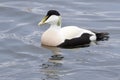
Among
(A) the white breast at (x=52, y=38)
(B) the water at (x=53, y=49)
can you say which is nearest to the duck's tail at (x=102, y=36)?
(B) the water at (x=53, y=49)

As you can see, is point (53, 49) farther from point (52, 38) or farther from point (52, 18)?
point (52, 18)

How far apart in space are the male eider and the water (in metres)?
0.33

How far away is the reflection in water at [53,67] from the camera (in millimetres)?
13578

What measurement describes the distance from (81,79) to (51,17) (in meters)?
3.32

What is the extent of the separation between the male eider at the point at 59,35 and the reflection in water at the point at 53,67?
0.48 meters

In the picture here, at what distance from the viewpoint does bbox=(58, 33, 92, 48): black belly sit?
53.6 ft

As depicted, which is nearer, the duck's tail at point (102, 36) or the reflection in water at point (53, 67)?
the reflection in water at point (53, 67)

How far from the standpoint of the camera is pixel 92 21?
18.5 meters

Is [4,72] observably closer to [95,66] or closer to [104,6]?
[95,66]

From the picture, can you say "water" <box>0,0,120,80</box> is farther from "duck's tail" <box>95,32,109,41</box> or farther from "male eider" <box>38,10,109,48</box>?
"male eider" <box>38,10,109,48</box>

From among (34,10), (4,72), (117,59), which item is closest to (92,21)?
(34,10)

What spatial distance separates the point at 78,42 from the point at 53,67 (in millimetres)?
2375

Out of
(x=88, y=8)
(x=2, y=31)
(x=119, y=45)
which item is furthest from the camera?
(x=88, y=8)

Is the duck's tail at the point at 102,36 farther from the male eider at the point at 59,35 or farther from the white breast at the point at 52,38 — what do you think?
the white breast at the point at 52,38
